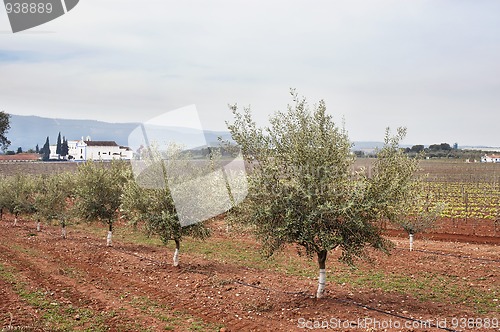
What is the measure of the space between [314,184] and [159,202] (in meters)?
11.1

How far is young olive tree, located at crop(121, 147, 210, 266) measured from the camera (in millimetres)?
23281

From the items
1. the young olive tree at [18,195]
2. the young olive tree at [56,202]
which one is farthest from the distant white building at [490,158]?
the young olive tree at [56,202]

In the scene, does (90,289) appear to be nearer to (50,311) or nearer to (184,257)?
(50,311)

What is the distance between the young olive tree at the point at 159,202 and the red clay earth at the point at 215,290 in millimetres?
1935

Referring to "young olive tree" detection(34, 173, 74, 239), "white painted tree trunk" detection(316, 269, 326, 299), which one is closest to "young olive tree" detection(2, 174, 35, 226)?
"young olive tree" detection(34, 173, 74, 239)

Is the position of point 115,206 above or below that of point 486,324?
above

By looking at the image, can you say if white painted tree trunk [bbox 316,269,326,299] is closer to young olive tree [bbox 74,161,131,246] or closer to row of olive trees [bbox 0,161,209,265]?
row of olive trees [bbox 0,161,209,265]

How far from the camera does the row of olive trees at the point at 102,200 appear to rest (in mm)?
23469

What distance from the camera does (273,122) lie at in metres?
15.7

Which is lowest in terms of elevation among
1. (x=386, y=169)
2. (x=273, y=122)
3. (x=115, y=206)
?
(x=115, y=206)

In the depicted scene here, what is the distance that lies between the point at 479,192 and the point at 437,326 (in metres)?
60.5

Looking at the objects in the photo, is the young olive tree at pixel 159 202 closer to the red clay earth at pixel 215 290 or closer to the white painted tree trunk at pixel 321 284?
the red clay earth at pixel 215 290

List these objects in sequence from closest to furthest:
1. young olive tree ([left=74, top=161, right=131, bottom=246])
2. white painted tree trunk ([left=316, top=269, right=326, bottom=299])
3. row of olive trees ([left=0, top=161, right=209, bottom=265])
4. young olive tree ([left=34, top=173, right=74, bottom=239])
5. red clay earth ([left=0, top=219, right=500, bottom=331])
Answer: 1. red clay earth ([left=0, top=219, right=500, bottom=331])
2. white painted tree trunk ([left=316, top=269, right=326, bottom=299])
3. row of olive trees ([left=0, top=161, right=209, bottom=265])
4. young olive tree ([left=74, top=161, right=131, bottom=246])
5. young olive tree ([left=34, top=173, right=74, bottom=239])

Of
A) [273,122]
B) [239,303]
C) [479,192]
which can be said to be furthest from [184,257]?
[479,192]
